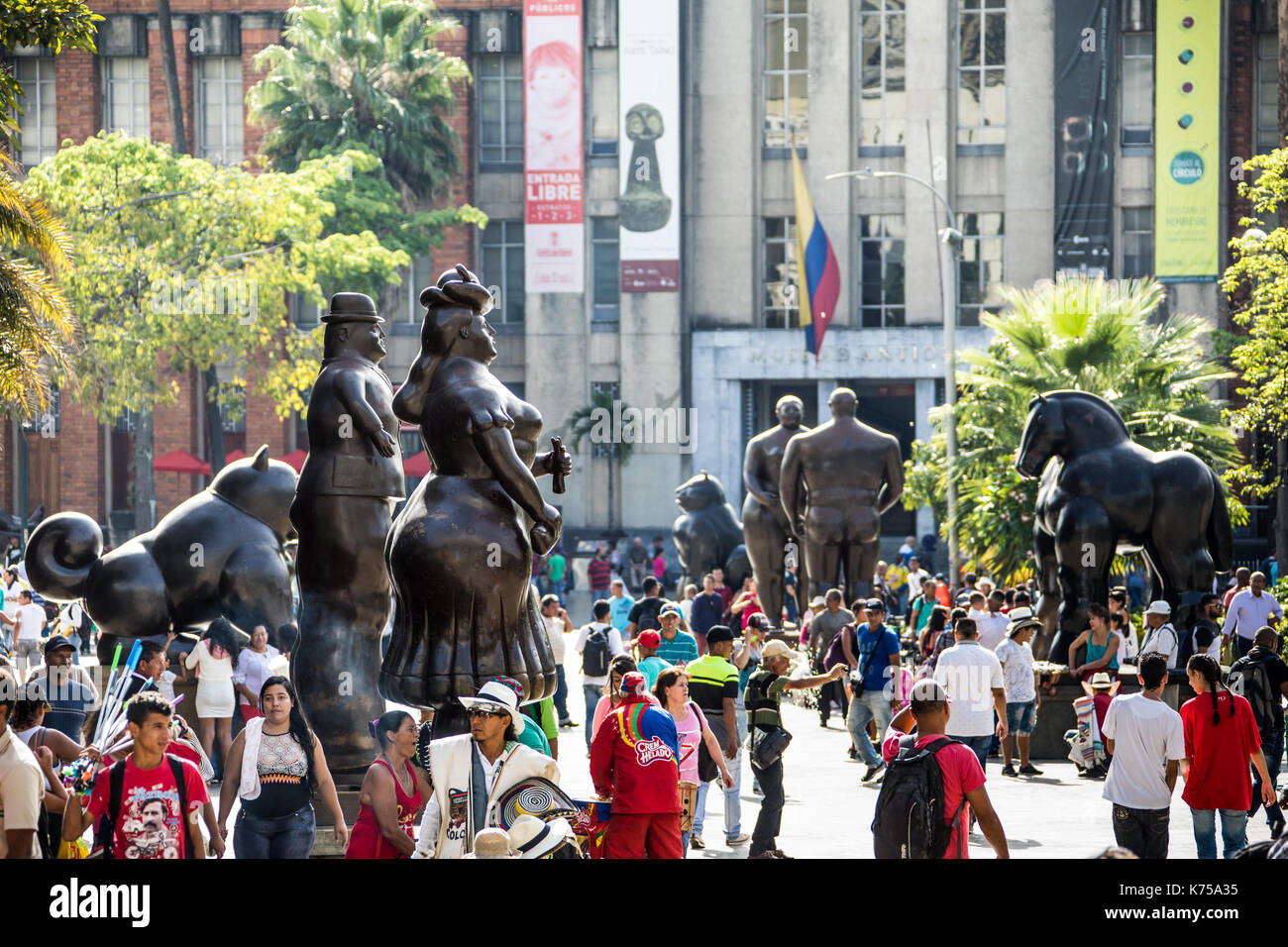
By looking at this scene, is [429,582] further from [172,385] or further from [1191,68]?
[1191,68]

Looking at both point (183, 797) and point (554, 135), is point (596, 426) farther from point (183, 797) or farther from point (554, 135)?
point (183, 797)

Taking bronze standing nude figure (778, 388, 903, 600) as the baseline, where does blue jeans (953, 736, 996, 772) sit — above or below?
below

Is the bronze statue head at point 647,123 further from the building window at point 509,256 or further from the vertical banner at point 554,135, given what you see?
the building window at point 509,256

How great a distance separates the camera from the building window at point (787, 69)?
41.4 m

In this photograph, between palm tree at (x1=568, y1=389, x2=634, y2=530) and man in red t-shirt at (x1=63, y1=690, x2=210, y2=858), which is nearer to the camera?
man in red t-shirt at (x1=63, y1=690, x2=210, y2=858)

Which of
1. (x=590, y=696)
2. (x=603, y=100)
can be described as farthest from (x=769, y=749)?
(x=603, y=100)

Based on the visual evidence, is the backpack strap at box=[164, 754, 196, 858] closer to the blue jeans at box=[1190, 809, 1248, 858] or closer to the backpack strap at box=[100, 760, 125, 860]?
the backpack strap at box=[100, 760, 125, 860]

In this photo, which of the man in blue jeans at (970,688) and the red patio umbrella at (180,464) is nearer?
the man in blue jeans at (970,688)

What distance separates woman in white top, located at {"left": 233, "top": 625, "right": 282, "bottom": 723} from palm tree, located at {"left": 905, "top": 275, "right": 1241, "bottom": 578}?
11.1 m

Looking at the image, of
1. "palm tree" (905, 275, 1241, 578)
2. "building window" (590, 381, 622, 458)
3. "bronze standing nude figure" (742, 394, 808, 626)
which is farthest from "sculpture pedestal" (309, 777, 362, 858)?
"building window" (590, 381, 622, 458)

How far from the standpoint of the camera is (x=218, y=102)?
4362cm

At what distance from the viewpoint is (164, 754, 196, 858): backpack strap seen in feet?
24.8

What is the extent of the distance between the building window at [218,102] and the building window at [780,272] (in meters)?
13.2

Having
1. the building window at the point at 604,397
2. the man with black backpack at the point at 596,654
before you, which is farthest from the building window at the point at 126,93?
the man with black backpack at the point at 596,654
